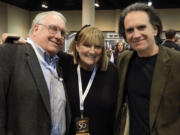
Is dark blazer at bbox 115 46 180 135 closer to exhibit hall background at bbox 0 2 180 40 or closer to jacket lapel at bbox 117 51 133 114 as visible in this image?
jacket lapel at bbox 117 51 133 114

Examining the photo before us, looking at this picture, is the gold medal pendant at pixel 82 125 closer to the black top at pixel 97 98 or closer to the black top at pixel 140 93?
the black top at pixel 97 98

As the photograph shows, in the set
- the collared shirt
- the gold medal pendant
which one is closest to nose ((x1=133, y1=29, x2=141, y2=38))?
the collared shirt

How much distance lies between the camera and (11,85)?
1.40m

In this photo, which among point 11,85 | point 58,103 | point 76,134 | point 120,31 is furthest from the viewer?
point 120,31

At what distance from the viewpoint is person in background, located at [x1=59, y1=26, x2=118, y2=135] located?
1.91 metres

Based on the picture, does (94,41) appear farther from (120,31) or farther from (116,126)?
(116,126)

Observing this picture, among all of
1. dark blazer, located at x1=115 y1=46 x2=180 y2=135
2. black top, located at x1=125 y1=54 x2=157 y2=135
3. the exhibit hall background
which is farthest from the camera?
the exhibit hall background

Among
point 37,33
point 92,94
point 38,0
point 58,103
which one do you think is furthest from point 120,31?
point 38,0

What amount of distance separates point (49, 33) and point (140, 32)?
2.54 ft

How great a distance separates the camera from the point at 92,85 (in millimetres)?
1993

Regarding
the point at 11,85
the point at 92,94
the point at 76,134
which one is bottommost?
the point at 76,134

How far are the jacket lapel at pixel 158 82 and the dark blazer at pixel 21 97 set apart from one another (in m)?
0.80

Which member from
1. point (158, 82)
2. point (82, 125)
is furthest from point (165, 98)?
point (82, 125)

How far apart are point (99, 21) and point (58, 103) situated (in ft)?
38.3
